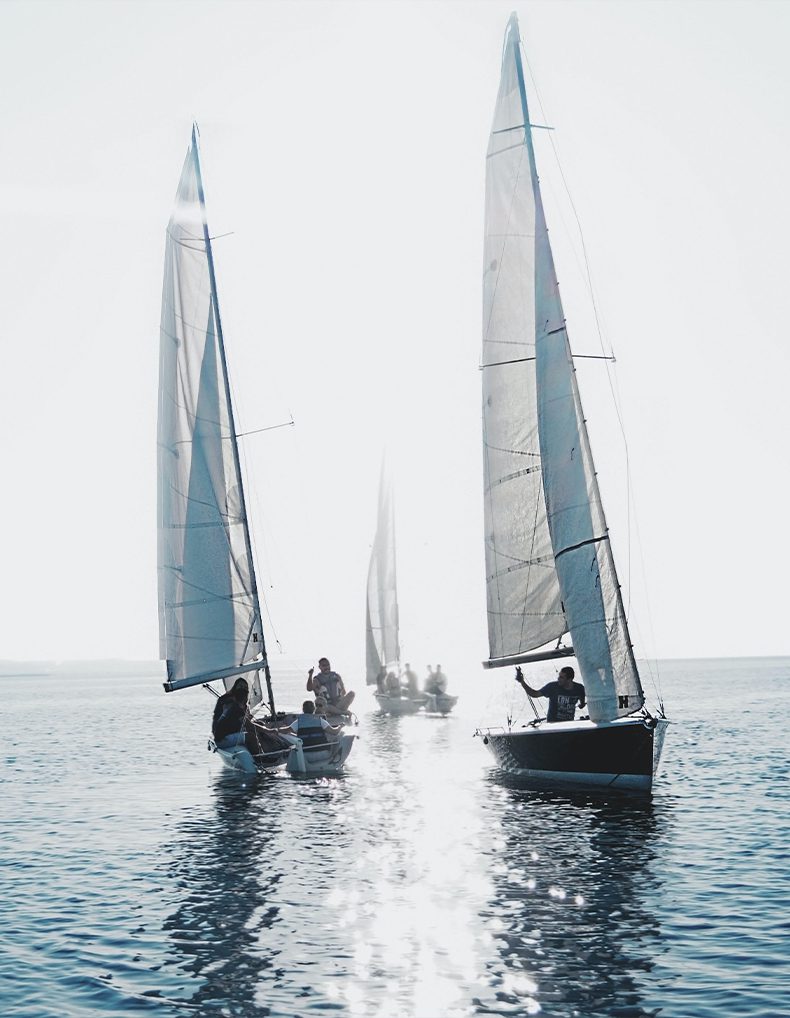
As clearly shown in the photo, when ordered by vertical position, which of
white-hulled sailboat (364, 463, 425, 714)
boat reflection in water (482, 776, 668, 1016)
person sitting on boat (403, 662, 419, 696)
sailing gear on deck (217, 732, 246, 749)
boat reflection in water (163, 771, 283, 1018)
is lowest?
boat reflection in water (482, 776, 668, 1016)

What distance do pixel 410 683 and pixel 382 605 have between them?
17.3 feet

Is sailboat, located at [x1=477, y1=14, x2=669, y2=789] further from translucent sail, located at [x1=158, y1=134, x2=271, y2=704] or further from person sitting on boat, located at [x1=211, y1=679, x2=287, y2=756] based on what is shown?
translucent sail, located at [x1=158, y1=134, x2=271, y2=704]

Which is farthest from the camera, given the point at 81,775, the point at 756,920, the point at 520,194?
the point at 81,775

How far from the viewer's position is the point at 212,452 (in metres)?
32.7

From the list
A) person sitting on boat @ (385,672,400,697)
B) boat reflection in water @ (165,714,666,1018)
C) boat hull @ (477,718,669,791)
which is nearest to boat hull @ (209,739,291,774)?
boat reflection in water @ (165,714,666,1018)

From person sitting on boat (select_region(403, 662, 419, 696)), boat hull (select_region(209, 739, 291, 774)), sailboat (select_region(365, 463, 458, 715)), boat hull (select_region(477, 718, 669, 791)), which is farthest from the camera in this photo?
person sitting on boat (select_region(403, 662, 419, 696))

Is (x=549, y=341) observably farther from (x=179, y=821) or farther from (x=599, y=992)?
(x=599, y=992)

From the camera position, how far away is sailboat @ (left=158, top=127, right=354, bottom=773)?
3166cm

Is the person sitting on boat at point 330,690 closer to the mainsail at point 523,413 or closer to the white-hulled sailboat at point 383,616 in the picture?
the mainsail at point 523,413

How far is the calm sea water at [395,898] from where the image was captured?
39.8 ft

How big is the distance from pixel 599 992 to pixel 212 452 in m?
23.4

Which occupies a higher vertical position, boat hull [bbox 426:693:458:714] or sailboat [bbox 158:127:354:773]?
sailboat [bbox 158:127:354:773]

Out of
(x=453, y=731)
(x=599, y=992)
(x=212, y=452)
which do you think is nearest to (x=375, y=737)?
(x=453, y=731)

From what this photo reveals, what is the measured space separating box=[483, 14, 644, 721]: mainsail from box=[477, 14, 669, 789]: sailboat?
0.11 feet
